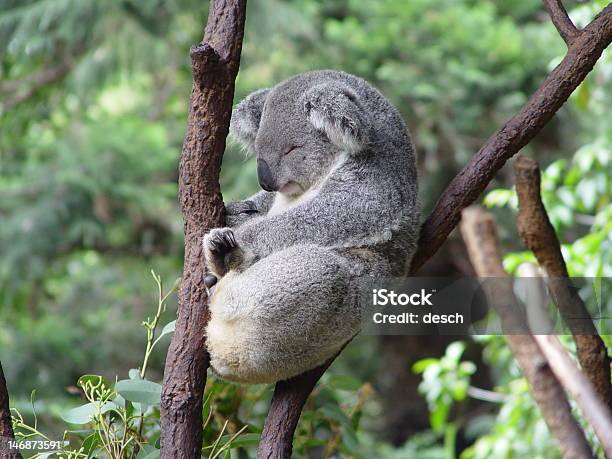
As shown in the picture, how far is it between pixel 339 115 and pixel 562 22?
67 cm

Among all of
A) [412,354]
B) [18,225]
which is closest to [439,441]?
[412,354]

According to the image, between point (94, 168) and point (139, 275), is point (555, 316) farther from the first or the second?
point (139, 275)

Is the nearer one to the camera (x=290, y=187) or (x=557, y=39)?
(x=290, y=187)

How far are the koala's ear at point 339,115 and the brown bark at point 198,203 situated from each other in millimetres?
333

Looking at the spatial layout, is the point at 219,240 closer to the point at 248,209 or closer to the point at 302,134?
the point at 248,209

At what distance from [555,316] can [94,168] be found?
11.4ft

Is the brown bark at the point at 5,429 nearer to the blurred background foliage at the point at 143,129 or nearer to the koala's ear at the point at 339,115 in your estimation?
the koala's ear at the point at 339,115

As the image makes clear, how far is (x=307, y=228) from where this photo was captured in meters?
1.87

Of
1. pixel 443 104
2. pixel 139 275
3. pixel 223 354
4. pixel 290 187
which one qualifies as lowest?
pixel 223 354

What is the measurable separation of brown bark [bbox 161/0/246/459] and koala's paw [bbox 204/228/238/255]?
0.10 feet

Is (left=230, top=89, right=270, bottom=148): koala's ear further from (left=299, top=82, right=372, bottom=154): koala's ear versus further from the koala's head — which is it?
(left=299, top=82, right=372, bottom=154): koala's ear

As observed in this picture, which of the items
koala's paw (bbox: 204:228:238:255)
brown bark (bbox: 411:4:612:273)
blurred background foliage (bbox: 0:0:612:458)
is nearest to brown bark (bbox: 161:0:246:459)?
koala's paw (bbox: 204:228:238:255)

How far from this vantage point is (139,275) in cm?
653

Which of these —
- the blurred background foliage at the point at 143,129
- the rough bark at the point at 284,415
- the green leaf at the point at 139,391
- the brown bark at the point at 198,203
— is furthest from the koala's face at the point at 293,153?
the blurred background foliage at the point at 143,129
